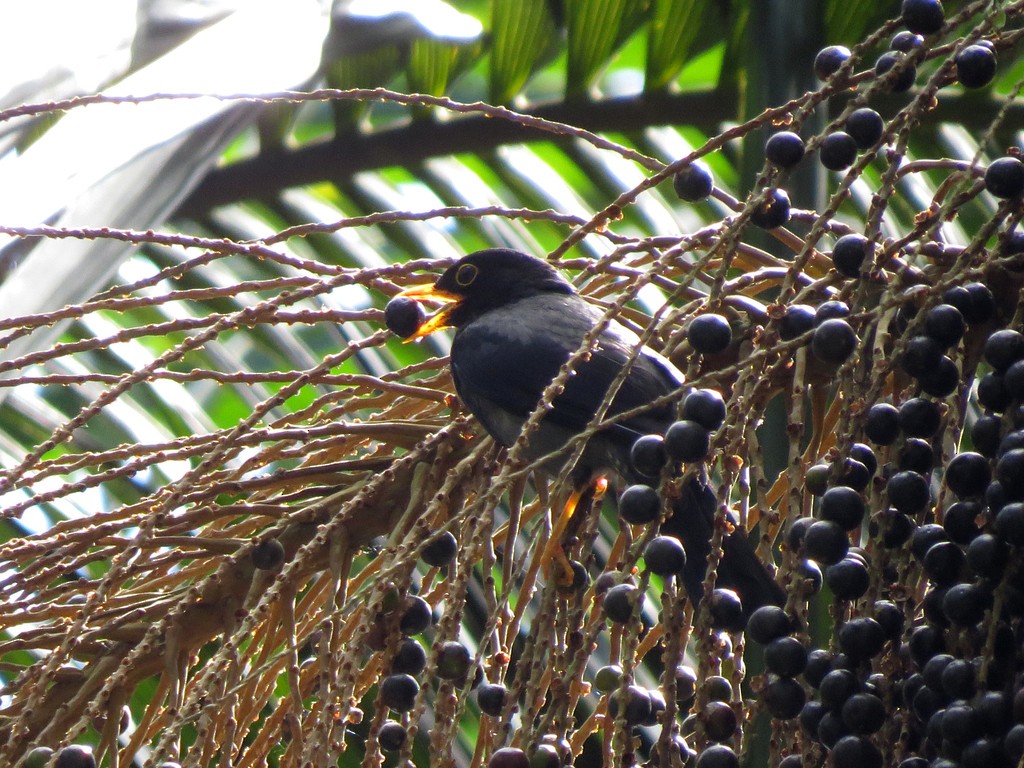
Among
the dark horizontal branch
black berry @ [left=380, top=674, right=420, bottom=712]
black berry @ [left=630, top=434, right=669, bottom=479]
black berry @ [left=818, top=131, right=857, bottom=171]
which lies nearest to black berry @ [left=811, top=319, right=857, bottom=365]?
black berry @ [left=630, top=434, right=669, bottom=479]

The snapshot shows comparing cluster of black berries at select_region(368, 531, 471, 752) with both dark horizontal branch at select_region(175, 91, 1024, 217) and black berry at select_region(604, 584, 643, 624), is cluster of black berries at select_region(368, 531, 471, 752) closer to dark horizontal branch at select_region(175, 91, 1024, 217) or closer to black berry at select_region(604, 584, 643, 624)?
black berry at select_region(604, 584, 643, 624)

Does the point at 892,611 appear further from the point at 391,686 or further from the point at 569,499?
the point at 569,499

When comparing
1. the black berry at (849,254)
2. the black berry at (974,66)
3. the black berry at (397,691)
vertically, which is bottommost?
the black berry at (397,691)

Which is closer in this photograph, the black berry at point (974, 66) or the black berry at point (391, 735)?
the black berry at point (974, 66)

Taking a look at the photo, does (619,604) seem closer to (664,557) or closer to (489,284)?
(664,557)

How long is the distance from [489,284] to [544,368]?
0.43 metres

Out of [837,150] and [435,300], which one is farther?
[435,300]

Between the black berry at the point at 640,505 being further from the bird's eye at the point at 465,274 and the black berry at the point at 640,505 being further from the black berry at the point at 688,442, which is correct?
the bird's eye at the point at 465,274

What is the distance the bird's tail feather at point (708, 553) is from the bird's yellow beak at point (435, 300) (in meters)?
0.76

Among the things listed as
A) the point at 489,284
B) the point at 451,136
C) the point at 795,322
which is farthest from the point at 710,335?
the point at 451,136

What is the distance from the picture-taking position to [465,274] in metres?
2.60

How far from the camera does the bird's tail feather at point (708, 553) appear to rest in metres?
1.34

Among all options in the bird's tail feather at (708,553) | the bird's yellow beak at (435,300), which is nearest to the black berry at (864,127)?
the bird's tail feather at (708,553)

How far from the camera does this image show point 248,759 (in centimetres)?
152
